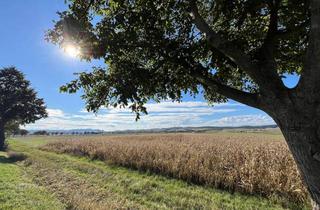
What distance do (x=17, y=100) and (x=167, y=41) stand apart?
47436 mm

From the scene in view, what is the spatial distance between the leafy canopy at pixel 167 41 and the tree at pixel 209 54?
2 centimetres

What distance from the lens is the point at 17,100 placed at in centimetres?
4838

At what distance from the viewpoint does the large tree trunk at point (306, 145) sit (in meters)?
4.02

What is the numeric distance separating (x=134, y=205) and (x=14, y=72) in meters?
44.4

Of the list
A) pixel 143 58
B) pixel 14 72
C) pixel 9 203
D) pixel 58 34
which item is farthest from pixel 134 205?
pixel 14 72

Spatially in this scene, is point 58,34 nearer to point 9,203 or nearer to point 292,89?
point 292,89

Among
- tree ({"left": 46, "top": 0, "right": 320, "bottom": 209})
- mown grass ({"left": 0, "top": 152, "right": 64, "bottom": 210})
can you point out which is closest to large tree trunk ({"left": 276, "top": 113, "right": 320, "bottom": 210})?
tree ({"left": 46, "top": 0, "right": 320, "bottom": 209})

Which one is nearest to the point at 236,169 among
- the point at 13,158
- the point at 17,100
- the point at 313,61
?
the point at 313,61

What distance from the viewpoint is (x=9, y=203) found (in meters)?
11.2

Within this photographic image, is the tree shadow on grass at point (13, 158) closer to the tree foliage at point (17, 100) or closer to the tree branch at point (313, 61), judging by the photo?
the tree foliage at point (17, 100)

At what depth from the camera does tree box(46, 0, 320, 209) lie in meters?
4.13

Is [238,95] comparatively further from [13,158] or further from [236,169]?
[13,158]

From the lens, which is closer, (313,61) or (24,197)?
(313,61)

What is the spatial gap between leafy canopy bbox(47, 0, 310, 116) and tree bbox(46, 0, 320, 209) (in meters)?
0.02
